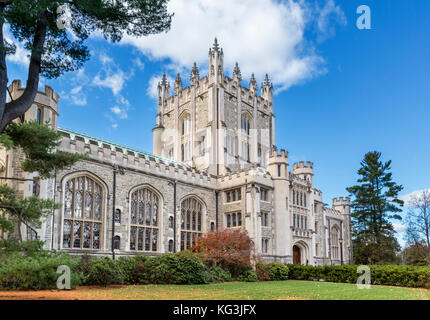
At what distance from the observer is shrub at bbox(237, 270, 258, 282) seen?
22.9 meters

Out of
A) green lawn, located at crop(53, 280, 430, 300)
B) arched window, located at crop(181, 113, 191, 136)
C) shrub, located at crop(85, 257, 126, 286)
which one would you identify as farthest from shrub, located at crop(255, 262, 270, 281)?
arched window, located at crop(181, 113, 191, 136)

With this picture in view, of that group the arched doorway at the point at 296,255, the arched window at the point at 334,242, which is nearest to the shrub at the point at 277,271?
the arched doorway at the point at 296,255

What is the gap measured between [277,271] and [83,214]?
477 inches

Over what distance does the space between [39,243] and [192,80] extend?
2833 centimetres

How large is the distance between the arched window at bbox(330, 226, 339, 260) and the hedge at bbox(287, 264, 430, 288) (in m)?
16.0

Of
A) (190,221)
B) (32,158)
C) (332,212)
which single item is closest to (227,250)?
(190,221)

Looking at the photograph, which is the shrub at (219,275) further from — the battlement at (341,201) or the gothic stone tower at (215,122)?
the battlement at (341,201)

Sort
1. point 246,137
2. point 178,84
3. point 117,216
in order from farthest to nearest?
point 178,84, point 246,137, point 117,216

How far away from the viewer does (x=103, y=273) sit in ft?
54.4

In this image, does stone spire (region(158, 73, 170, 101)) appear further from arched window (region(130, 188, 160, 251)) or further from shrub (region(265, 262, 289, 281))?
shrub (region(265, 262, 289, 281))

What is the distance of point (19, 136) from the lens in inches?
440

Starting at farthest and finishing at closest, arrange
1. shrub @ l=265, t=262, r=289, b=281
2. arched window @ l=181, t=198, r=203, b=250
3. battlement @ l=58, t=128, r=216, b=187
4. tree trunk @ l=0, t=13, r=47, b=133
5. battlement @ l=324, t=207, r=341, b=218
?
battlement @ l=324, t=207, r=341, b=218 → arched window @ l=181, t=198, r=203, b=250 → shrub @ l=265, t=262, r=289, b=281 → battlement @ l=58, t=128, r=216, b=187 → tree trunk @ l=0, t=13, r=47, b=133

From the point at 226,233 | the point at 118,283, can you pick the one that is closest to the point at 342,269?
the point at 226,233

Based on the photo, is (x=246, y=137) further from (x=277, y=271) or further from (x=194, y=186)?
(x=277, y=271)
